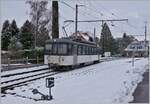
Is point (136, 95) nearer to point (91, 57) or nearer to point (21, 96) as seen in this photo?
point (21, 96)

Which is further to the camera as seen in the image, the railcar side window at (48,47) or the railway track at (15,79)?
the railcar side window at (48,47)

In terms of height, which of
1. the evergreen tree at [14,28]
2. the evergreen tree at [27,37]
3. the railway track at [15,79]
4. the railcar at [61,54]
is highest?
the evergreen tree at [14,28]

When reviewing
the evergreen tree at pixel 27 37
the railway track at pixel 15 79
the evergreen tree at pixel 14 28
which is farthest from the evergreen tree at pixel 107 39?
the railway track at pixel 15 79

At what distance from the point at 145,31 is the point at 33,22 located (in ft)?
129

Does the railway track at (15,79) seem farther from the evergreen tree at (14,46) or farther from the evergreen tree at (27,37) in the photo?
the evergreen tree at (27,37)

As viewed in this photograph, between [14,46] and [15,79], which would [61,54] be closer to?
[15,79]

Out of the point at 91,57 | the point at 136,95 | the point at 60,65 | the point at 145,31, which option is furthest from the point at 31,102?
the point at 145,31

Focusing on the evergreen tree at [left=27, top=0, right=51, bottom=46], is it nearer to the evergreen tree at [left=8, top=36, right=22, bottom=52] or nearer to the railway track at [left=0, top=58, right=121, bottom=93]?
the evergreen tree at [left=8, top=36, right=22, bottom=52]

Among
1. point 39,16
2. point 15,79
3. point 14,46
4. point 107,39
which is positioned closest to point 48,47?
point 15,79

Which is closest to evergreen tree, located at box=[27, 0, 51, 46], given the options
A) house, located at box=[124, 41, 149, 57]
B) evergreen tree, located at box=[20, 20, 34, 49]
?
evergreen tree, located at box=[20, 20, 34, 49]

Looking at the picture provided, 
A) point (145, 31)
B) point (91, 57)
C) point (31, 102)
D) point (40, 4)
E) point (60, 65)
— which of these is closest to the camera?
point (31, 102)

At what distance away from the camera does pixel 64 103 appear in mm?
11773

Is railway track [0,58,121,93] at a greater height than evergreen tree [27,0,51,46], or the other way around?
evergreen tree [27,0,51,46]

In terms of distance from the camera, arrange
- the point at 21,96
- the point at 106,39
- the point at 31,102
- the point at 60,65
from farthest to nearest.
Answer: the point at 106,39 < the point at 60,65 < the point at 21,96 < the point at 31,102
